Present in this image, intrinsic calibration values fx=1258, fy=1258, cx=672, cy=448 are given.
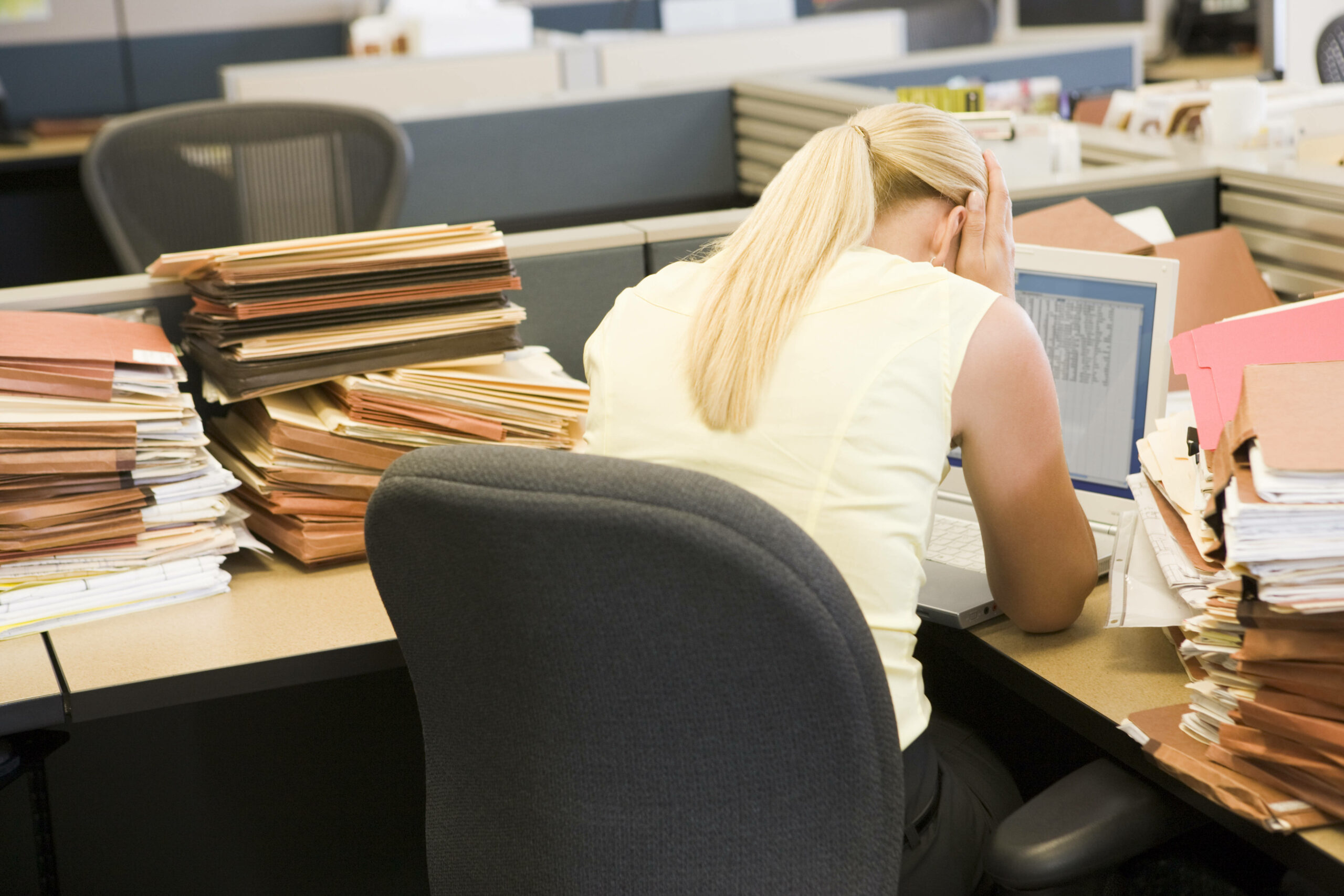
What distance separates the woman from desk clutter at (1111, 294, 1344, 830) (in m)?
0.14

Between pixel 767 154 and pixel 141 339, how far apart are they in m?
1.66

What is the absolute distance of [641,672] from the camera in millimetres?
792

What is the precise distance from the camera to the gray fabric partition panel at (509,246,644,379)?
163cm

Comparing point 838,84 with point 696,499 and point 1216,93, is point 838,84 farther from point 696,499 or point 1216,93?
point 696,499

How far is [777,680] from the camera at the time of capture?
77 cm

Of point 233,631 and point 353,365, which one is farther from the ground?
point 353,365

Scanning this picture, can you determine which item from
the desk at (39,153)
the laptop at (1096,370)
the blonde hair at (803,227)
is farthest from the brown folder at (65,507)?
the desk at (39,153)

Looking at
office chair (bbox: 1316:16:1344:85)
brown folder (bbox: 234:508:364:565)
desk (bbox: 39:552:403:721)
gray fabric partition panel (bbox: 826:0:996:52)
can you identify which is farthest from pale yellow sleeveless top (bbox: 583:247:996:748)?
gray fabric partition panel (bbox: 826:0:996:52)

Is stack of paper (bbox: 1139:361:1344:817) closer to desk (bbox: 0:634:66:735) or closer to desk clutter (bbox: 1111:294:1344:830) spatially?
desk clutter (bbox: 1111:294:1344:830)

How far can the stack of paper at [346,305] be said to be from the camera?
1323mm

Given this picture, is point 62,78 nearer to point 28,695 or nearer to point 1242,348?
point 28,695

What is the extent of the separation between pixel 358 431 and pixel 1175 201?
1222 millimetres

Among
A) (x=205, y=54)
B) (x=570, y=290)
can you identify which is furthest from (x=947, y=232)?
(x=205, y=54)

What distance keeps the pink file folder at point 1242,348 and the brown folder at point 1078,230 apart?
0.53 m
